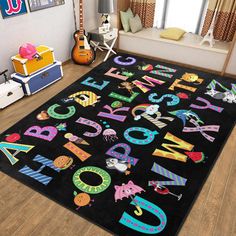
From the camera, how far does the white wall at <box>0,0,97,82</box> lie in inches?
108

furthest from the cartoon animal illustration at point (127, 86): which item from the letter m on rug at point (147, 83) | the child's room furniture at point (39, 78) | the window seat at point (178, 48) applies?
the window seat at point (178, 48)

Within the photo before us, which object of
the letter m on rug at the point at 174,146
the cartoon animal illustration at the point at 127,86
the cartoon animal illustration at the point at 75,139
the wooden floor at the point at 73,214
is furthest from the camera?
the cartoon animal illustration at the point at 127,86

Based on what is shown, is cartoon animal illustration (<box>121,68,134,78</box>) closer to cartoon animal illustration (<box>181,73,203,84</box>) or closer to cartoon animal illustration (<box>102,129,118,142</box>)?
cartoon animal illustration (<box>181,73,203,84</box>)

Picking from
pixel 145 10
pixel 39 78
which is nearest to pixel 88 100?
pixel 39 78

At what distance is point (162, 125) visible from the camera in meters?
2.49

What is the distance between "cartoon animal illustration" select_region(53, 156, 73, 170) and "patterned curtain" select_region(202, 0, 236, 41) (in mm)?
2898

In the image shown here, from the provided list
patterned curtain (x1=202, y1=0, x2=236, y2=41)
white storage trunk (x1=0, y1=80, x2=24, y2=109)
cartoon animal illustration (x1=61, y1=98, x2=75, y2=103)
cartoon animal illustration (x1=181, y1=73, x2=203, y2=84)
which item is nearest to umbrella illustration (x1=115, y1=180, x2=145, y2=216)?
cartoon animal illustration (x1=61, y1=98, x2=75, y2=103)

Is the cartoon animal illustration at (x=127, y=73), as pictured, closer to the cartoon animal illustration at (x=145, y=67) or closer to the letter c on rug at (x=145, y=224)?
the cartoon animal illustration at (x=145, y=67)

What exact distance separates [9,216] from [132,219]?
0.87m

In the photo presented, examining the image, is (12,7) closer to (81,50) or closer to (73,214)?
(81,50)

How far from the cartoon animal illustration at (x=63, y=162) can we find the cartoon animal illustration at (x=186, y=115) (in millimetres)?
1247

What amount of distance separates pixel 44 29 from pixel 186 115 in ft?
6.96

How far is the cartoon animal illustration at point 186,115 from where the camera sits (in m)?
2.57

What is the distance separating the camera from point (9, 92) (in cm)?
269
